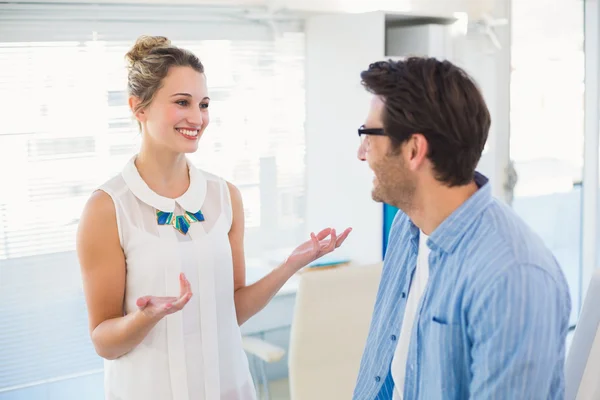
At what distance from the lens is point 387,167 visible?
1.48m

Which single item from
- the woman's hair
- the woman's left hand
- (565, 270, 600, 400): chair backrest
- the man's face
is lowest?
(565, 270, 600, 400): chair backrest

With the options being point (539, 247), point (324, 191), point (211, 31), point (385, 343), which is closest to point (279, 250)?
point (324, 191)

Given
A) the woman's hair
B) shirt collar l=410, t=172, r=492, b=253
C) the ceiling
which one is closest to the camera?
shirt collar l=410, t=172, r=492, b=253

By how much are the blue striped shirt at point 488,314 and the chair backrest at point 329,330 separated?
1.08 m

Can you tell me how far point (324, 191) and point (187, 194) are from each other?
4.95ft

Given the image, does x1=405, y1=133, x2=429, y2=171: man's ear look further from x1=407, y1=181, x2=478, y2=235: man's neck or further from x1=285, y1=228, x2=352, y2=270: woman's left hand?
x1=285, y1=228, x2=352, y2=270: woman's left hand

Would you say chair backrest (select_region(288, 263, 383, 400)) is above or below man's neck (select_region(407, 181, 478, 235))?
below

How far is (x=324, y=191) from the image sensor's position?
347 cm

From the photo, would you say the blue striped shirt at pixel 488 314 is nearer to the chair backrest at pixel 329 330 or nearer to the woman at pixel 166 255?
the woman at pixel 166 255

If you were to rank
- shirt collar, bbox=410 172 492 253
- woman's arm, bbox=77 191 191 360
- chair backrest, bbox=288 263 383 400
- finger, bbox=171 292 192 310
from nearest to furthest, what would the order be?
shirt collar, bbox=410 172 492 253 < finger, bbox=171 292 192 310 < woman's arm, bbox=77 191 191 360 < chair backrest, bbox=288 263 383 400

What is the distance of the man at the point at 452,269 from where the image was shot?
4.11ft

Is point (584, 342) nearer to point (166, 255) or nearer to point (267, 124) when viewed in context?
point (166, 255)

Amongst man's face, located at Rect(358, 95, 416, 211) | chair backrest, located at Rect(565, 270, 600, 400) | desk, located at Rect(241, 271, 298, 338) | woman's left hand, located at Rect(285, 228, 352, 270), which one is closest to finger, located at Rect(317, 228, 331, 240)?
woman's left hand, located at Rect(285, 228, 352, 270)

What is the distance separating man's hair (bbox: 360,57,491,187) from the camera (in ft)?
4.59
